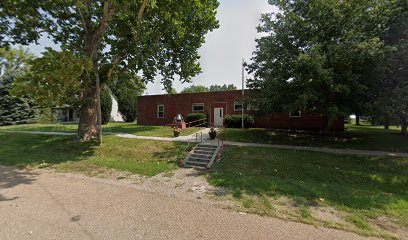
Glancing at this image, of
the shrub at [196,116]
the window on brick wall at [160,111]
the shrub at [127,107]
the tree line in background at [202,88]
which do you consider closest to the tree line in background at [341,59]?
the shrub at [196,116]

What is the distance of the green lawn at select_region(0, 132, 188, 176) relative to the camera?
31.3 ft

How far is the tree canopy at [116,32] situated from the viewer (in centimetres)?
1238

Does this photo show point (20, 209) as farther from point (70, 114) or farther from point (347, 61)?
point (70, 114)

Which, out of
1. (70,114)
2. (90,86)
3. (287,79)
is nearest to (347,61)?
(287,79)

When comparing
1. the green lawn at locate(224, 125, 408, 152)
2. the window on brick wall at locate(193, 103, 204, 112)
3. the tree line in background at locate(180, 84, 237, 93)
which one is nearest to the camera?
the green lawn at locate(224, 125, 408, 152)

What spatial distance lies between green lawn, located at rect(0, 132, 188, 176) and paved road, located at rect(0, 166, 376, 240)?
2.59m

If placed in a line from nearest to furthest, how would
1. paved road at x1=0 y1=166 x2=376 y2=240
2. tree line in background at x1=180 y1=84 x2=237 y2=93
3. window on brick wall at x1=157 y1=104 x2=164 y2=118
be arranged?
1. paved road at x1=0 y1=166 x2=376 y2=240
2. window on brick wall at x1=157 y1=104 x2=164 y2=118
3. tree line in background at x1=180 y1=84 x2=237 y2=93

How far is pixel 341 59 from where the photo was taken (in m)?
10.5

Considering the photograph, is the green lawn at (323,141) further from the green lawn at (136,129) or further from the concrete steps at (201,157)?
the green lawn at (136,129)

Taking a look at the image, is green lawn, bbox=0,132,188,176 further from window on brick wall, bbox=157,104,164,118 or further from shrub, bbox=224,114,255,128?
window on brick wall, bbox=157,104,164,118

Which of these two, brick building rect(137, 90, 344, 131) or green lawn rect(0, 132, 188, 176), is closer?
green lawn rect(0, 132, 188, 176)

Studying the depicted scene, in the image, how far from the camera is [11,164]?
988 centimetres

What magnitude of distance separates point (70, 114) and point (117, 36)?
30838mm

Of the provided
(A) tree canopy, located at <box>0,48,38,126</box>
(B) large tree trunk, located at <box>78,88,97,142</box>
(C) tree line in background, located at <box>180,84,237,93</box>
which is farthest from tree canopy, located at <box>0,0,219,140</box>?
(C) tree line in background, located at <box>180,84,237,93</box>
